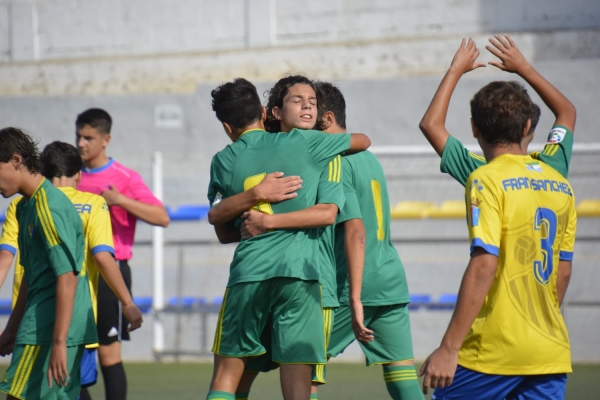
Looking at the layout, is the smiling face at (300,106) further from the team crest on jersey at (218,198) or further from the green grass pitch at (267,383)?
the green grass pitch at (267,383)

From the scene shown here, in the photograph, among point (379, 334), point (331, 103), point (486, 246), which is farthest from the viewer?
point (379, 334)

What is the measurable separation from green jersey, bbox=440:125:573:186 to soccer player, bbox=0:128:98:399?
1.67 m

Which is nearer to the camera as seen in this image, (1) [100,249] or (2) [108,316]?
(1) [100,249]

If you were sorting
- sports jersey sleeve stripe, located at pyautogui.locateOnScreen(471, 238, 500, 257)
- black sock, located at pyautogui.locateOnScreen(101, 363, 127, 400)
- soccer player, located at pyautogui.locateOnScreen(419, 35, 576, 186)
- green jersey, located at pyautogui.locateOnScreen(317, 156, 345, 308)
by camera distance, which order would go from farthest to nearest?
black sock, located at pyautogui.locateOnScreen(101, 363, 127, 400) → green jersey, located at pyautogui.locateOnScreen(317, 156, 345, 308) → soccer player, located at pyautogui.locateOnScreen(419, 35, 576, 186) → sports jersey sleeve stripe, located at pyautogui.locateOnScreen(471, 238, 500, 257)

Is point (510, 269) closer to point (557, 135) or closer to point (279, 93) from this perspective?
point (557, 135)

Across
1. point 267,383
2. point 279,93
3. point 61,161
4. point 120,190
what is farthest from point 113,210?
point 267,383

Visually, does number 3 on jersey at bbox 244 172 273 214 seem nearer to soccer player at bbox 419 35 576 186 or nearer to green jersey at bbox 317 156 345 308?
green jersey at bbox 317 156 345 308

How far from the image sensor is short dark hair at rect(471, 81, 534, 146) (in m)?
2.97

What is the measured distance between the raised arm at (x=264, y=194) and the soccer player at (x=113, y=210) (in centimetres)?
186

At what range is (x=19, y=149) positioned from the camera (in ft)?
12.5

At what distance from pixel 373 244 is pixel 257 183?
117 centimetres

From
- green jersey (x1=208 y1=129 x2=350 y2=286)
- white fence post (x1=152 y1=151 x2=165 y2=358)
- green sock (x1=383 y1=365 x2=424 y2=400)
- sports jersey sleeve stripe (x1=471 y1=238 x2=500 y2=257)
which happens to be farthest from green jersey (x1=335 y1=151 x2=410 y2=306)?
white fence post (x1=152 y1=151 x2=165 y2=358)

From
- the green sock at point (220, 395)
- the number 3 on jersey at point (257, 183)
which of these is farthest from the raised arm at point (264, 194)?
the green sock at point (220, 395)

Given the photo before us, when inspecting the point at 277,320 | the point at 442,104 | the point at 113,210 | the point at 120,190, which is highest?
the point at 442,104
